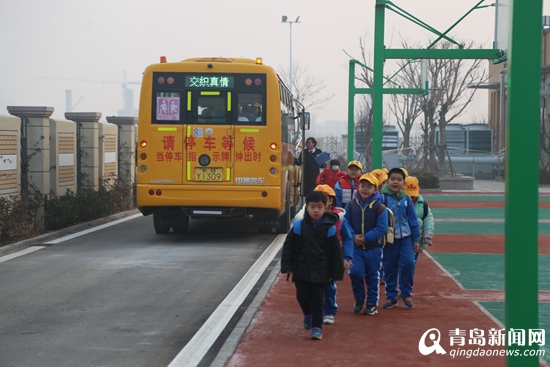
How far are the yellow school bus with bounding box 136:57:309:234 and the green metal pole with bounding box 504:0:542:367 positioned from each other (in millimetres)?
11216

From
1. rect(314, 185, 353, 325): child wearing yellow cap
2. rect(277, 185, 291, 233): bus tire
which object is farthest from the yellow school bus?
rect(314, 185, 353, 325): child wearing yellow cap

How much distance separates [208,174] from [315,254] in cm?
830

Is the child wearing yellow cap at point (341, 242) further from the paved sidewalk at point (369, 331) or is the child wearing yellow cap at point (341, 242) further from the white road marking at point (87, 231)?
the white road marking at point (87, 231)

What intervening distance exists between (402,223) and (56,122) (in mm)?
11391

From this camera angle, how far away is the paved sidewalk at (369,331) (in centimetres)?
675

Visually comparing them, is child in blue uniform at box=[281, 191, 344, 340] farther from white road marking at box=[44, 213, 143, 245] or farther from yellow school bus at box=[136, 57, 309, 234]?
white road marking at box=[44, 213, 143, 245]

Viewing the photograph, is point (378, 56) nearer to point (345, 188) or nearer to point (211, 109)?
point (211, 109)

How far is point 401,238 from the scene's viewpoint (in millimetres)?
8859

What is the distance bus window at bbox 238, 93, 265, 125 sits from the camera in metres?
15.6

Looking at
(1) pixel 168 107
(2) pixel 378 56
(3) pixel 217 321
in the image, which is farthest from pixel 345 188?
(3) pixel 217 321

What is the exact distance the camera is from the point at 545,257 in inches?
551

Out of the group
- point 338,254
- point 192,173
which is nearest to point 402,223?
point 338,254

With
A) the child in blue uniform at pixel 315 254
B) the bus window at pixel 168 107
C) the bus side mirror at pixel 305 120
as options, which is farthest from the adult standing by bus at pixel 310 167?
the child in blue uniform at pixel 315 254

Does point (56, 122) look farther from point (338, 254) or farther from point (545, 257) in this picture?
point (338, 254)
